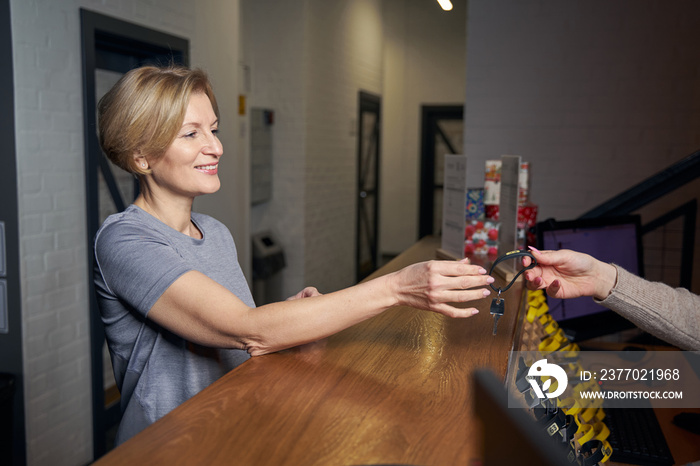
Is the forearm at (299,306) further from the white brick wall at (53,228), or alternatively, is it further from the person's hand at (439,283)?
the white brick wall at (53,228)

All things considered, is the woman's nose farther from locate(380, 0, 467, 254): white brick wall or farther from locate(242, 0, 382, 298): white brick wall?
locate(380, 0, 467, 254): white brick wall

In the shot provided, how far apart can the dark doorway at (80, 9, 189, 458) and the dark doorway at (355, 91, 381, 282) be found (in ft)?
12.9

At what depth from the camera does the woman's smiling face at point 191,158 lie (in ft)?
4.90

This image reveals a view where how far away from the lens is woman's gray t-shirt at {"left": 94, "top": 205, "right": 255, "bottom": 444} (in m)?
1.27

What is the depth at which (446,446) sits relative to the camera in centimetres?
94

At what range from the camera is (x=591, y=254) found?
2.30 m

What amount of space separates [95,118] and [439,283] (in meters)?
2.30

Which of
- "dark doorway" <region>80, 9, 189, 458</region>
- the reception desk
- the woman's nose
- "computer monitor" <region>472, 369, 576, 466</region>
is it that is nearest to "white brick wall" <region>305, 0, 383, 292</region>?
"dark doorway" <region>80, 9, 189, 458</region>

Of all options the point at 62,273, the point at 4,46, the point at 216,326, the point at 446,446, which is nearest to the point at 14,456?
the point at 62,273

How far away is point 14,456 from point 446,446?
7.70ft

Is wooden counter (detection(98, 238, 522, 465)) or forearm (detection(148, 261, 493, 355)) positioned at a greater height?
forearm (detection(148, 261, 493, 355))

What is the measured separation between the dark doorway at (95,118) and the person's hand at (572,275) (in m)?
1.84

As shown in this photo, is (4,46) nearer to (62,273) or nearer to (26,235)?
(26,235)

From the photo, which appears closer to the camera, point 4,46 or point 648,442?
point 648,442
